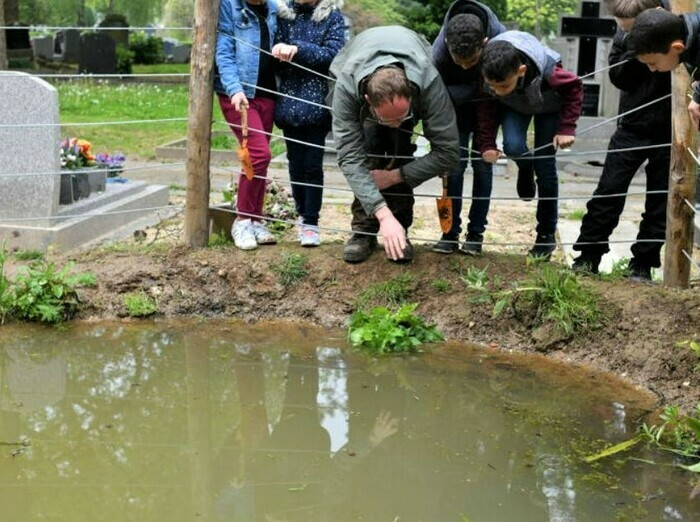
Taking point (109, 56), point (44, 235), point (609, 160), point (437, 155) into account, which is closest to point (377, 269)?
point (437, 155)

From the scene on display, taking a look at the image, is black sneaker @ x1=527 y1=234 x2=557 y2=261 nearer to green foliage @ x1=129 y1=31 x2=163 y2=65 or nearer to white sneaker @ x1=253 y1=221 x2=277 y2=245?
white sneaker @ x1=253 y1=221 x2=277 y2=245

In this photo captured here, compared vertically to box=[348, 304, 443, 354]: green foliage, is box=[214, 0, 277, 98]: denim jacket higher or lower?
higher

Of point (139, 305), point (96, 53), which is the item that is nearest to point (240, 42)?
point (139, 305)

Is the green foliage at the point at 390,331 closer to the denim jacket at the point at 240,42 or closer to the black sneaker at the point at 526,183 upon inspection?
the black sneaker at the point at 526,183

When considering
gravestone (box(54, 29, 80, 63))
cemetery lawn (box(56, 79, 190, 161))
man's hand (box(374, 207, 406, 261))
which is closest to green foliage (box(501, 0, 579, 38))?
cemetery lawn (box(56, 79, 190, 161))

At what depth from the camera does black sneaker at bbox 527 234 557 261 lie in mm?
5664

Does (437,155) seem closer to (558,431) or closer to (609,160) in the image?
(609,160)

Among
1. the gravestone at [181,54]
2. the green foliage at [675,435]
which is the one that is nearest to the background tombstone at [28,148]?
the green foliage at [675,435]

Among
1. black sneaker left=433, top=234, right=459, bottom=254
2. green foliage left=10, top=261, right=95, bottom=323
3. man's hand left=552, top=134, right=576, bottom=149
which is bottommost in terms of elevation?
green foliage left=10, top=261, right=95, bottom=323

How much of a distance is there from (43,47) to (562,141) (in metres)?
21.4

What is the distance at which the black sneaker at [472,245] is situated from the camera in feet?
18.8

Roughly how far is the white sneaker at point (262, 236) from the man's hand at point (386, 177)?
0.93 metres

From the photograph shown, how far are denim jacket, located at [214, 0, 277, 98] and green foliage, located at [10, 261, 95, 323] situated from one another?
1.37 metres

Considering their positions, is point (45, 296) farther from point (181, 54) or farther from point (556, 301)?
point (181, 54)
